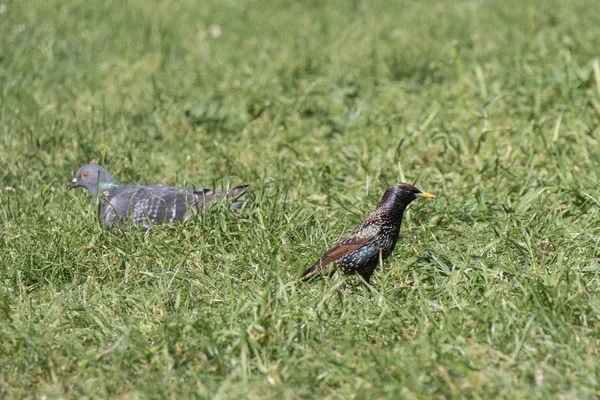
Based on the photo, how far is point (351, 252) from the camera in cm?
477

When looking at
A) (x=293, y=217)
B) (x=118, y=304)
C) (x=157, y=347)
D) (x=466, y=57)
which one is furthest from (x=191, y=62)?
(x=157, y=347)

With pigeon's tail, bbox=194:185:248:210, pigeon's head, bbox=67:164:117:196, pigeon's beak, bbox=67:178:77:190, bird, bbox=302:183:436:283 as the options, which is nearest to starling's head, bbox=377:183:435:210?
bird, bbox=302:183:436:283

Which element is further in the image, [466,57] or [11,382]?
[466,57]

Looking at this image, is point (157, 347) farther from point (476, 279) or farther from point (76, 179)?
point (76, 179)

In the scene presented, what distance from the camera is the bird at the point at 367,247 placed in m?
4.76

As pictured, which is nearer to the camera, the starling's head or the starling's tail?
the starling's tail

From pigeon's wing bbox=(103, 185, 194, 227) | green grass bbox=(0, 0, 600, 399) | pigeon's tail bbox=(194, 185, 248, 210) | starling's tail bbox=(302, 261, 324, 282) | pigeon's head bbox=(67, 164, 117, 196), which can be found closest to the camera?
green grass bbox=(0, 0, 600, 399)

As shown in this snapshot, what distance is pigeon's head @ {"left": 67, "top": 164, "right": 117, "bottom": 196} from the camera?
19.4 ft

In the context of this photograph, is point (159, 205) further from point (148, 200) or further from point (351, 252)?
point (351, 252)

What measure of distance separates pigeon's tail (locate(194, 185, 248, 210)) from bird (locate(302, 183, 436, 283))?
0.78 metres

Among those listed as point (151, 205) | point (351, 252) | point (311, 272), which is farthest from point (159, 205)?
point (351, 252)

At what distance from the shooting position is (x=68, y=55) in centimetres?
877

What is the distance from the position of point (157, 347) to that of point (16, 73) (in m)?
5.11

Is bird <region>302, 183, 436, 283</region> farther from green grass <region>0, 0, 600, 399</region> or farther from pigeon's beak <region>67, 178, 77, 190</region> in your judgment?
pigeon's beak <region>67, 178, 77, 190</region>
